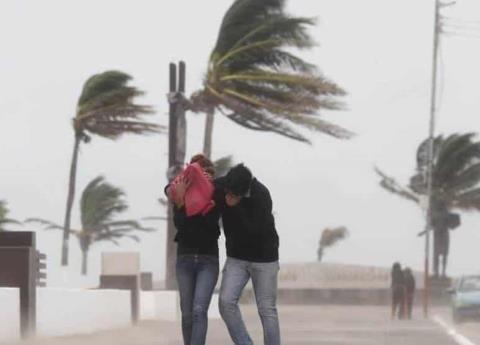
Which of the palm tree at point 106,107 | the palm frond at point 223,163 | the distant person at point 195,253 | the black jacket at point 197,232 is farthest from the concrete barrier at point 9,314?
the palm frond at point 223,163

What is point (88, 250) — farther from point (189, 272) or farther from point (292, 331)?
point (189, 272)

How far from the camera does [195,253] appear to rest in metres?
12.4

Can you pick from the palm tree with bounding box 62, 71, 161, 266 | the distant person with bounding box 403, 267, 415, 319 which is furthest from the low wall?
the palm tree with bounding box 62, 71, 161, 266

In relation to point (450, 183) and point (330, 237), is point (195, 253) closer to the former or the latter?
point (450, 183)

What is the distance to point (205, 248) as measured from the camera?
12.4m

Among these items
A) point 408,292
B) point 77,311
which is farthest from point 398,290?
point 77,311

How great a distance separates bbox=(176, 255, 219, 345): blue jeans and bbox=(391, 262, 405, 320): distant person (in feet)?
88.0

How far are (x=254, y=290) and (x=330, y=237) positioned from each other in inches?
3455

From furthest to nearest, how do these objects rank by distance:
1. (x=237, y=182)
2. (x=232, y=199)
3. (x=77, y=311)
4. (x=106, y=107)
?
Result: (x=106, y=107), (x=77, y=311), (x=232, y=199), (x=237, y=182)

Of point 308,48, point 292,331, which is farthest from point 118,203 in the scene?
point 292,331

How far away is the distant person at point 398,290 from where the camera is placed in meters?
39.1

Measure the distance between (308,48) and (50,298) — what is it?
2426cm

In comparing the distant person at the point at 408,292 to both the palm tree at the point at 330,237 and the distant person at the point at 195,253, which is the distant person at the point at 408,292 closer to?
the distant person at the point at 195,253

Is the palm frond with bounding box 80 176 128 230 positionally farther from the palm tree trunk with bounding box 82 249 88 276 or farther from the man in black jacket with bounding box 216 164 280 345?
the man in black jacket with bounding box 216 164 280 345
